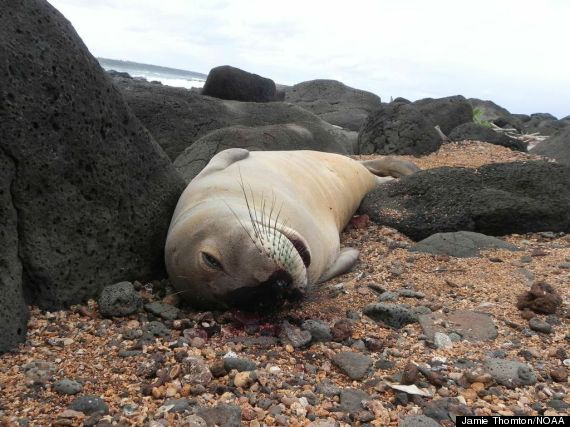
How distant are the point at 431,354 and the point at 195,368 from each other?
3.74ft

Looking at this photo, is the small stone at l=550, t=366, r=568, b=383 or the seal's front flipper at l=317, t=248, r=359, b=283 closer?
the small stone at l=550, t=366, r=568, b=383

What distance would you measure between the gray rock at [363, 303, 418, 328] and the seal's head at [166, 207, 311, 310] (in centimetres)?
45

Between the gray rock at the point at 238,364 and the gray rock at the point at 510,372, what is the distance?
107 cm

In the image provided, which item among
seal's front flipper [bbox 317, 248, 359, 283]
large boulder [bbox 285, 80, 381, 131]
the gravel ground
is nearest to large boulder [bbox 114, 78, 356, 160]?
seal's front flipper [bbox 317, 248, 359, 283]

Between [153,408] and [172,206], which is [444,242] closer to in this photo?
[172,206]

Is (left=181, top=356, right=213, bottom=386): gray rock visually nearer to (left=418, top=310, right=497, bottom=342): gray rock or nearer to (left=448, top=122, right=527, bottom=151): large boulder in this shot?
(left=418, top=310, right=497, bottom=342): gray rock

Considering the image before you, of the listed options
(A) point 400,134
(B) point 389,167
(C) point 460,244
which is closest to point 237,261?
(C) point 460,244

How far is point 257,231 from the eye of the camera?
3.19m

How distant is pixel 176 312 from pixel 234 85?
29.1ft

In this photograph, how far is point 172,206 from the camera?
4.13m

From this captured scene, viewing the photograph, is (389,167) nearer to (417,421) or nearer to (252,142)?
(252,142)

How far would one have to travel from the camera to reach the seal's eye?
3162 millimetres

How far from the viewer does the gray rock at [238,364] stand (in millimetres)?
2555

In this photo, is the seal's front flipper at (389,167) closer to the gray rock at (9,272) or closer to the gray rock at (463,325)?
the gray rock at (463,325)
